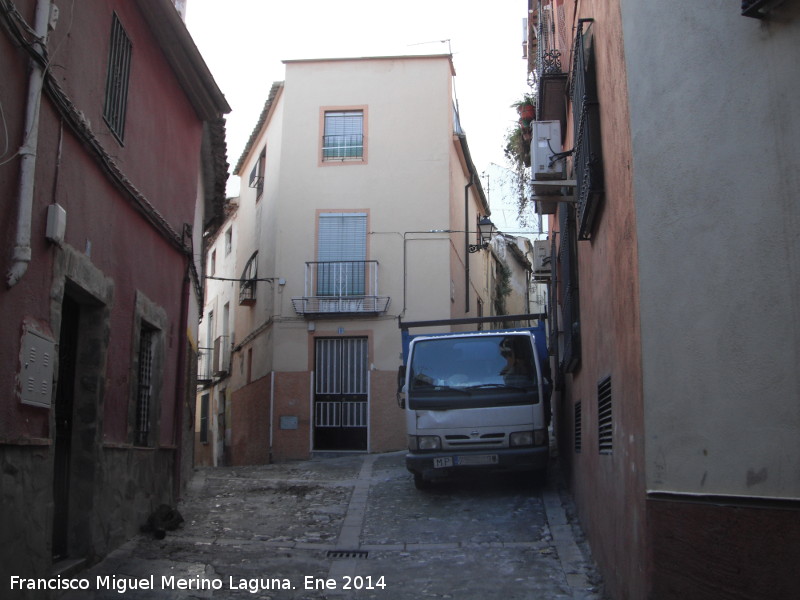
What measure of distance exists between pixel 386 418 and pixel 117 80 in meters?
12.2

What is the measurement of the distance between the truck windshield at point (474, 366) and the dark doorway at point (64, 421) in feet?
16.6

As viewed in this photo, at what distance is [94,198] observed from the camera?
727cm

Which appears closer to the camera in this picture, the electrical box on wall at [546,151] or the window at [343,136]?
the electrical box on wall at [546,151]

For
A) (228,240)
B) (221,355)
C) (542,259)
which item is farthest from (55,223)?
(228,240)

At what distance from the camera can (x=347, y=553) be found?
8.47 metres

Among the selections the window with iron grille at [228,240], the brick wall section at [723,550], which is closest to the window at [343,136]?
the window with iron grille at [228,240]

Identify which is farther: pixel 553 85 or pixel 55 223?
pixel 553 85

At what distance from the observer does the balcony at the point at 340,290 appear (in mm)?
19594

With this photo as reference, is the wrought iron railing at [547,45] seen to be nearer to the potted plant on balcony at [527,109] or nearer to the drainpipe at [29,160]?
the potted plant on balcony at [527,109]

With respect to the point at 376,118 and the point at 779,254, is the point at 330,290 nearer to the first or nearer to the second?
the point at 376,118

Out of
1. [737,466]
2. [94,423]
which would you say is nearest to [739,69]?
[737,466]

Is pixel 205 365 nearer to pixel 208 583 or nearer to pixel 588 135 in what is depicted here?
pixel 208 583

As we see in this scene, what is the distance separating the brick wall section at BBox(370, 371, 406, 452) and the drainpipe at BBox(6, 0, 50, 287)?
13910 mm

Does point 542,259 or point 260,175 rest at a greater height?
point 260,175
